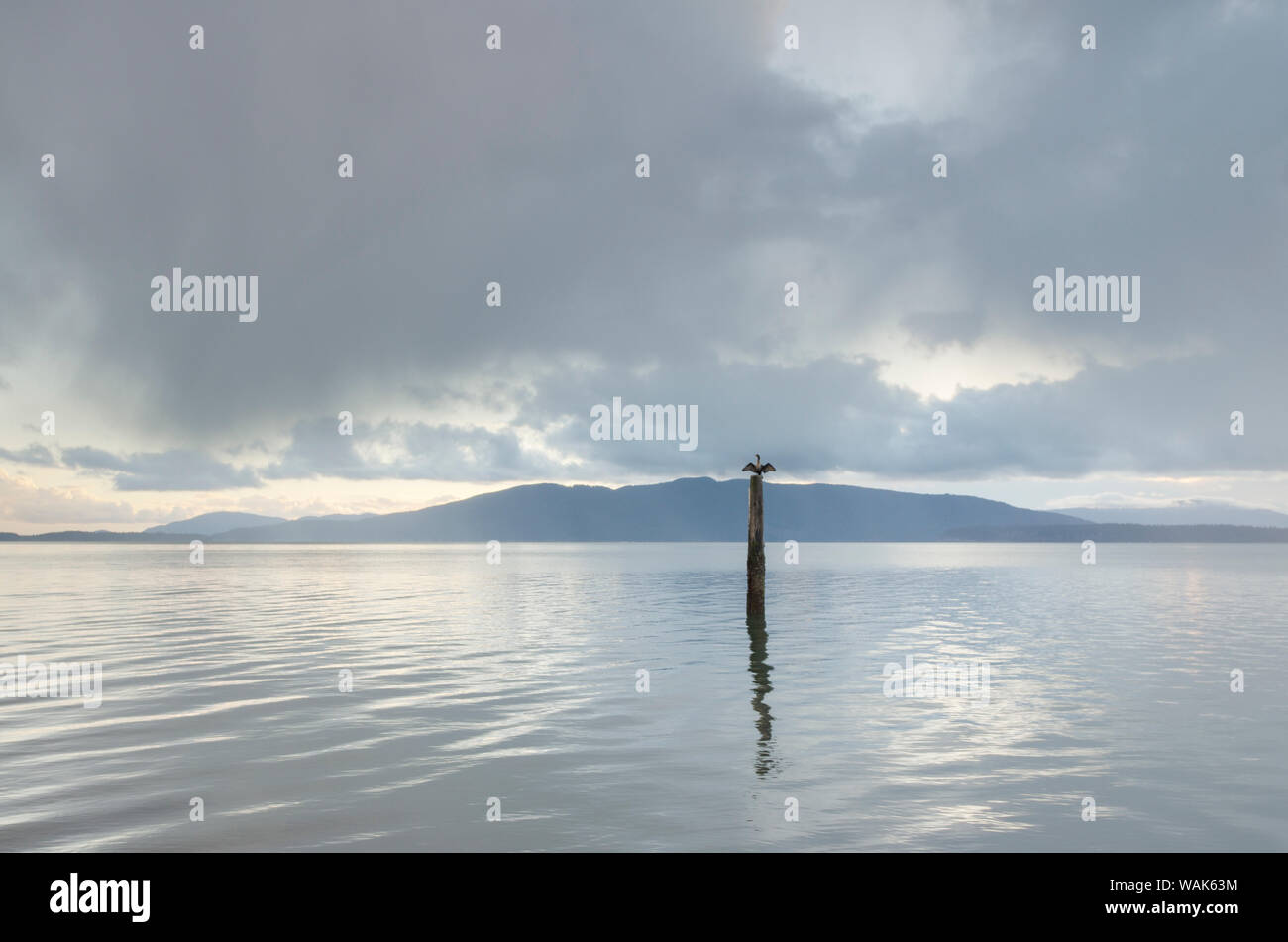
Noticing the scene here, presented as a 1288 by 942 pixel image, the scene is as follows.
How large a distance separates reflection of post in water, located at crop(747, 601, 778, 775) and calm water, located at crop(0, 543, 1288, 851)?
10cm

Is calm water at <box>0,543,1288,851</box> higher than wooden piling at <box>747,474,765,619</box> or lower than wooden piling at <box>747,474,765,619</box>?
lower


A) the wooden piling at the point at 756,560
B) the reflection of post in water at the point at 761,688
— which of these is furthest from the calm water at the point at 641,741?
the wooden piling at the point at 756,560

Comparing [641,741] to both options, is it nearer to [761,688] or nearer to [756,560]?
[761,688]

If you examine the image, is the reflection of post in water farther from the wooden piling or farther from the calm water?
the wooden piling

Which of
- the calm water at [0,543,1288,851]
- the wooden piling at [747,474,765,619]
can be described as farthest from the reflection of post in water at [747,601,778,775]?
the wooden piling at [747,474,765,619]

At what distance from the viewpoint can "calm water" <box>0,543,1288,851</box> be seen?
1143 centimetres

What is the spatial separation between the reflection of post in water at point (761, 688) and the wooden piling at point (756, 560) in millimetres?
603

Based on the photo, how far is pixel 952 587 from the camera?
230 feet

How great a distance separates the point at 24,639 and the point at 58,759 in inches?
911

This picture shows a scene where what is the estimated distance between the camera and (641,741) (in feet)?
53.8

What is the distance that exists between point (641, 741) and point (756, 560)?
76.1 feet

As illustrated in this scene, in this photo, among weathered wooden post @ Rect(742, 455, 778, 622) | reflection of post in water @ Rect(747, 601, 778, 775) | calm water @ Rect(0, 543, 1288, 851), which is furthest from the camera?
weathered wooden post @ Rect(742, 455, 778, 622)
